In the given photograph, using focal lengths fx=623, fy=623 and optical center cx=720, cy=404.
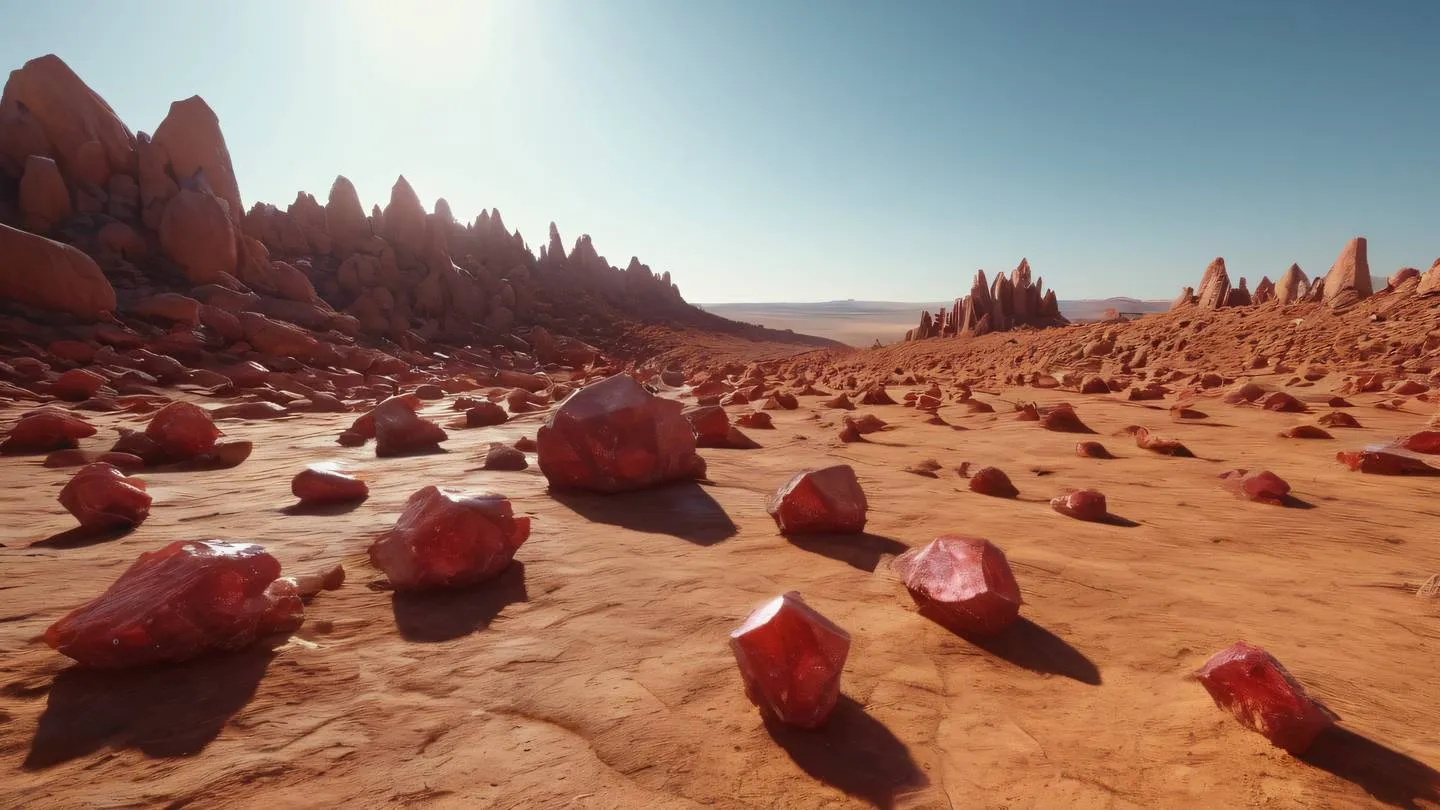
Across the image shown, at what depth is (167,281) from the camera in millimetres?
13336

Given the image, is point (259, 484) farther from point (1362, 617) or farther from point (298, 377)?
point (298, 377)

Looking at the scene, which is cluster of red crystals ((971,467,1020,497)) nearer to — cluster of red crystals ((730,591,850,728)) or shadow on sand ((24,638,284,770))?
cluster of red crystals ((730,591,850,728))

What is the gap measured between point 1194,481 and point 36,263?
15130mm

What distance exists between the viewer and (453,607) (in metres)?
1.77

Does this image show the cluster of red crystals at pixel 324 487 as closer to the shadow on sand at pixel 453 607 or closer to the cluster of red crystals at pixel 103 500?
the cluster of red crystals at pixel 103 500

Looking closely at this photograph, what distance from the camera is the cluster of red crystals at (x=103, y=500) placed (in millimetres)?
2320

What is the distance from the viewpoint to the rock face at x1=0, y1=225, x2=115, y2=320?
9.80 meters

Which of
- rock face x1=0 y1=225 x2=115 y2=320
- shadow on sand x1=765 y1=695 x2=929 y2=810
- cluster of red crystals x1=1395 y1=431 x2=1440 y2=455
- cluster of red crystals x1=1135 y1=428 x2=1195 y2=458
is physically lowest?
shadow on sand x1=765 y1=695 x2=929 y2=810

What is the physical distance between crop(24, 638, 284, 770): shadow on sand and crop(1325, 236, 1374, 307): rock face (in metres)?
14.9

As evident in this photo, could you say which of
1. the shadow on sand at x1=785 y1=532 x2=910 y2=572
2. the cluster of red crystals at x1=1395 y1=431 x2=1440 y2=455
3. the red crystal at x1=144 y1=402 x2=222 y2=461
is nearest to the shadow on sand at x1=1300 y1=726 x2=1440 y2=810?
the shadow on sand at x1=785 y1=532 x2=910 y2=572

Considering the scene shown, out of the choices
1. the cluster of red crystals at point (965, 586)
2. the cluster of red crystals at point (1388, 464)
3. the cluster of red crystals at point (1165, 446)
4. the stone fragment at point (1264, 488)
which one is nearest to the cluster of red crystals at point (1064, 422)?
the cluster of red crystals at point (1165, 446)

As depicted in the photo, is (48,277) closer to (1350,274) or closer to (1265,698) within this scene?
(1265,698)

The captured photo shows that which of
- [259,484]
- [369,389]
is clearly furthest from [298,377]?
[259,484]

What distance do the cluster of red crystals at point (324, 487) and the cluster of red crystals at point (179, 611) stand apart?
1.21m
